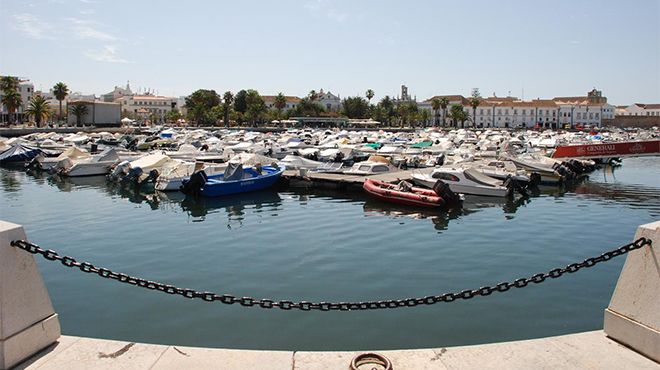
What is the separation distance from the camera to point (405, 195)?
2891 cm

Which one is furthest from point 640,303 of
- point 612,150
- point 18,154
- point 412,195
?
point 18,154

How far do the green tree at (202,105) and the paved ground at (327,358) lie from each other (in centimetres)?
13436

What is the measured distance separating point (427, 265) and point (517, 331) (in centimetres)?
579

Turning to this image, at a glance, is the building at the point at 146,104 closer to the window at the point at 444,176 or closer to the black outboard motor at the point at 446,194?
the window at the point at 444,176

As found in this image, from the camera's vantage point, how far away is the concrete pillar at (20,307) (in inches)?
223

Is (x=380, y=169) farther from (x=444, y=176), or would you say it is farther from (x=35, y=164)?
(x=35, y=164)

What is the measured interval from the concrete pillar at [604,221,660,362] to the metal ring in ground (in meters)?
2.99

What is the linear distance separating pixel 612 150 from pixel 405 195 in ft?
97.6

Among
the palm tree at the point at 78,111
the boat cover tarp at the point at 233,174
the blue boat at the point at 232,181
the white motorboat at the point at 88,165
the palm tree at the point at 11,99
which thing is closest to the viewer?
the blue boat at the point at 232,181

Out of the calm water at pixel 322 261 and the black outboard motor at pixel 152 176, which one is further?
the black outboard motor at pixel 152 176

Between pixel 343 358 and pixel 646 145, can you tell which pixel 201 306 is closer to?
pixel 343 358

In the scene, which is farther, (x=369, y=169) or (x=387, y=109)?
(x=387, y=109)

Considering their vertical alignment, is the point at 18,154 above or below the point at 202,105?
below

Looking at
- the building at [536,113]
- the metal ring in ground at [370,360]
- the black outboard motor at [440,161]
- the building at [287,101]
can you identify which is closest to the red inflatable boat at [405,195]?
the black outboard motor at [440,161]
